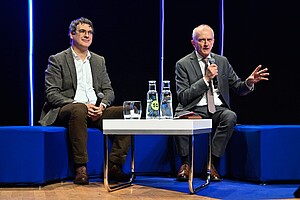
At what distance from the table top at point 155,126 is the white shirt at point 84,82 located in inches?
36.0

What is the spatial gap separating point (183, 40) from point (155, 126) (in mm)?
1704

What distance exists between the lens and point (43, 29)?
14.6 feet

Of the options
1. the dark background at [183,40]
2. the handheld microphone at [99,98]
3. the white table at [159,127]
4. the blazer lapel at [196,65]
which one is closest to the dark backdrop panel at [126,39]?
the dark background at [183,40]

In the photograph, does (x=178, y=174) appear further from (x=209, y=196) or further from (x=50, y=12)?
(x=50, y=12)

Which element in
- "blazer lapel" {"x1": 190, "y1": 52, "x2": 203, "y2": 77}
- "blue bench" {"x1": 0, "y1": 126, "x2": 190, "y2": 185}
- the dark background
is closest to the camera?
"blue bench" {"x1": 0, "y1": 126, "x2": 190, "y2": 185}

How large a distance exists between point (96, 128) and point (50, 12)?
44.1 inches

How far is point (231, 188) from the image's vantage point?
347 centimetres

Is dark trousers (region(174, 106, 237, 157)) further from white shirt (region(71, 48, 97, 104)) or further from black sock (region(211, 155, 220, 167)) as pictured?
white shirt (region(71, 48, 97, 104))

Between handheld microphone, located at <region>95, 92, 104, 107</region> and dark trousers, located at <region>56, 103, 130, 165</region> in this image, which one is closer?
dark trousers, located at <region>56, 103, 130, 165</region>

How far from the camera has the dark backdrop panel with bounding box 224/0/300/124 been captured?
15.0ft

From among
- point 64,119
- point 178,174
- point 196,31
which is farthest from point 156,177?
point 196,31

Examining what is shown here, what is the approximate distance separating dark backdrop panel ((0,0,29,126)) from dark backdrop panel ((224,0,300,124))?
1.68 meters

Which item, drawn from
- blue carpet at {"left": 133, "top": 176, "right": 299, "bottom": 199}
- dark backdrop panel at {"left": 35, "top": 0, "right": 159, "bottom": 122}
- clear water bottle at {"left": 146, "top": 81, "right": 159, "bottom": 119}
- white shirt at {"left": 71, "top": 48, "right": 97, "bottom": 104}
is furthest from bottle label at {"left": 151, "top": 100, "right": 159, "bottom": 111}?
dark backdrop panel at {"left": 35, "top": 0, "right": 159, "bottom": 122}

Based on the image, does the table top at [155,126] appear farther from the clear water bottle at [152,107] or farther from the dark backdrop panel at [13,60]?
the dark backdrop panel at [13,60]
